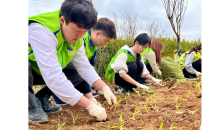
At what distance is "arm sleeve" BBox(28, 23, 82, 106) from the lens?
1521mm

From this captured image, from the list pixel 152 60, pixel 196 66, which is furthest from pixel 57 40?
pixel 196 66

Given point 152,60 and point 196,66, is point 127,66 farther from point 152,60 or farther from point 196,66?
point 196,66

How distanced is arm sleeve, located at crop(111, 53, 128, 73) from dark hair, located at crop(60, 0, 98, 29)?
5.51 ft

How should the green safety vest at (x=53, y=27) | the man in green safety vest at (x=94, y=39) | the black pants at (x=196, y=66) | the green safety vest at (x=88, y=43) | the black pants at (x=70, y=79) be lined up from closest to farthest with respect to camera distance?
the green safety vest at (x=53, y=27)
the black pants at (x=70, y=79)
the man in green safety vest at (x=94, y=39)
the green safety vest at (x=88, y=43)
the black pants at (x=196, y=66)

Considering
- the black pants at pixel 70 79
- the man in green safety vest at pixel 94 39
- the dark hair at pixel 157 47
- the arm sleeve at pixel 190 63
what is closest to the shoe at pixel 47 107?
the black pants at pixel 70 79

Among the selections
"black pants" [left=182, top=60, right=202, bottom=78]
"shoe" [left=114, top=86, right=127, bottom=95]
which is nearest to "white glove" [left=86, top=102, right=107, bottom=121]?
"shoe" [left=114, top=86, right=127, bottom=95]

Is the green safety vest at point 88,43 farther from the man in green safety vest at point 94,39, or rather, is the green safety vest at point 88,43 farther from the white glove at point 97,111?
the white glove at point 97,111

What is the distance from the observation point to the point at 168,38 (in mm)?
8477

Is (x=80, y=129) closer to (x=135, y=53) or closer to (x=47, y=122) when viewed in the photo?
(x=47, y=122)

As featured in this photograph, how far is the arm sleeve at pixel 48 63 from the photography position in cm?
152

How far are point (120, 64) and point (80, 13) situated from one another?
178cm

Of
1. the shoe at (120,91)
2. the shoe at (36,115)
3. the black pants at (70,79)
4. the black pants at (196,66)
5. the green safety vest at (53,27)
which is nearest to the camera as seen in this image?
the green safety vest at (53,27)
